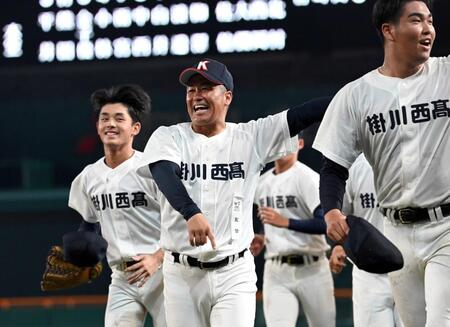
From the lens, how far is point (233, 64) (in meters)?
11.4

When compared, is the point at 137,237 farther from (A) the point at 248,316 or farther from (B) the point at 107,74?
(B) the point at 107,74

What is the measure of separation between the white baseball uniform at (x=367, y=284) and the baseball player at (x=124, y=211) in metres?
1.24

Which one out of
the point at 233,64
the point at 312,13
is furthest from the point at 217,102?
the point at 233,64

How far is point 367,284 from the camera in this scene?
18.2 feet

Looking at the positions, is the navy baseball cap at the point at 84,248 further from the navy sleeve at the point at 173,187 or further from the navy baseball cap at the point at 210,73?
the navy baseball cap at the point at 210,73

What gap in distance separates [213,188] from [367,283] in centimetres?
148

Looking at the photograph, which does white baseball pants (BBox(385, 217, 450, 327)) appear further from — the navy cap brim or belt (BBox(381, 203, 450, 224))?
the navy cap brim

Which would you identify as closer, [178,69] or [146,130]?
[178,69]

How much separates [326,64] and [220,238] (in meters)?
7.12

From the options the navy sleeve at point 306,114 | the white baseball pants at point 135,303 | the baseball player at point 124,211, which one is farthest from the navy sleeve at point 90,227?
the navy sleeve at point 306,114

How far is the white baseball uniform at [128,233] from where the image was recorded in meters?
5.18

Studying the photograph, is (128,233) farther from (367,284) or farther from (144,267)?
(367,284)

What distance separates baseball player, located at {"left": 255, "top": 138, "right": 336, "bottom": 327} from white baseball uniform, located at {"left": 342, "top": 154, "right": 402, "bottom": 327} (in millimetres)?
473

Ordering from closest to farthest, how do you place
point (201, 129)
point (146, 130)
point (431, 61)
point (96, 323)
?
1. point (431, 61)
2. point (201, 129)
3. point (96, 323)
4. point (146, 130)
